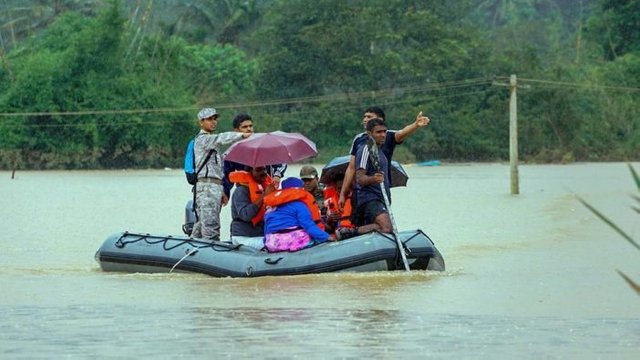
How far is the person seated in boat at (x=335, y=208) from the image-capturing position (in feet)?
47.9

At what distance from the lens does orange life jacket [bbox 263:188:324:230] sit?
13.8 meters

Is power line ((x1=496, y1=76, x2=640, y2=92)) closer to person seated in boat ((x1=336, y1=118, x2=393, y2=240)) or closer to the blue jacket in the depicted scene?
person seated in boat ((x1=336, y1=118, x2=393, y2=240))

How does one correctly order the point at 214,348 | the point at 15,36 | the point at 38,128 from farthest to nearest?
the point at 15,36, the point at 38,128, the point at 214,348

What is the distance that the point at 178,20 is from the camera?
241 ft

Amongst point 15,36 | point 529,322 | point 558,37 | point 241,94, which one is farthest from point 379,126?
point 558,37

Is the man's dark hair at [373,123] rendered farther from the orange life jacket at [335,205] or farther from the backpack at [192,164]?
the backpack at [192,164]

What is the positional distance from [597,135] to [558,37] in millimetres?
12442

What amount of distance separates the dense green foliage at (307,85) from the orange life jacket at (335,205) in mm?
45840

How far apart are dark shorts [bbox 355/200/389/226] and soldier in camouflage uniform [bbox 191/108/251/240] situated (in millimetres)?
1381

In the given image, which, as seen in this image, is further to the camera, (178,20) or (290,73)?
(178,20)

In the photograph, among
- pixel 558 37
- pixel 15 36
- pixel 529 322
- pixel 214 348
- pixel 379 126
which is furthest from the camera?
pixel 558 37

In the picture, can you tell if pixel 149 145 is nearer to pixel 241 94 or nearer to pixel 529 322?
pixel 241 94

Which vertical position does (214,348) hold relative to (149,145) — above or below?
above

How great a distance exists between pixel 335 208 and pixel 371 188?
524mm
